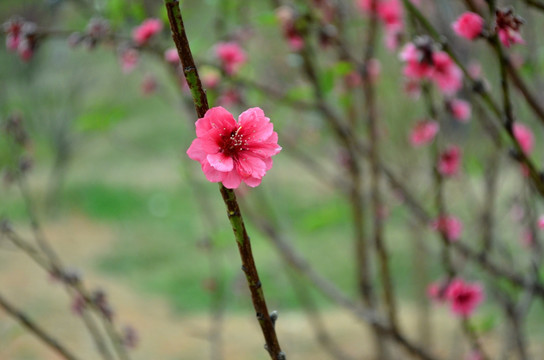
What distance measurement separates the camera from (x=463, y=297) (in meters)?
1.49

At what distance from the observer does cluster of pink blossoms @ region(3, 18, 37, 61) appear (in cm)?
145

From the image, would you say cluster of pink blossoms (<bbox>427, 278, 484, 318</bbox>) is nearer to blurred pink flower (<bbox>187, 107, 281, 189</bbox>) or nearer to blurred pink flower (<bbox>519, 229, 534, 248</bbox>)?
blurred pink flower (<bbox>519, 229, 534, 248</bbox>)

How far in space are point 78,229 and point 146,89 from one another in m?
7.08

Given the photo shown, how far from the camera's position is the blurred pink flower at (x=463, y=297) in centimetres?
147

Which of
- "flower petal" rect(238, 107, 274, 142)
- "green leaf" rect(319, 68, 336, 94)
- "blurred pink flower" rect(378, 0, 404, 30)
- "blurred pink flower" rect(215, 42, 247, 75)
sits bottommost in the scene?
"flower petal" rect(238, 107, 274, 142)

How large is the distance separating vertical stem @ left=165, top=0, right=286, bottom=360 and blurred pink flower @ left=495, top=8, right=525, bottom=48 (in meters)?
0.48

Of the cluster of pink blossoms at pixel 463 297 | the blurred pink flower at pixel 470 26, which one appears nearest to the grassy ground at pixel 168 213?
→ the blurred pink flower at pixel 470 26

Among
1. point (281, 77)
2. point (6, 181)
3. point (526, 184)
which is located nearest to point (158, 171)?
point (281, 77)

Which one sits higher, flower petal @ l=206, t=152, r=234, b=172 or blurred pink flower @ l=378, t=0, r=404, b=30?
blurred pink flower @ l=378, t=0, r=404, b=30

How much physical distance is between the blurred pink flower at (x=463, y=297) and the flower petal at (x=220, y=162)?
1016mm

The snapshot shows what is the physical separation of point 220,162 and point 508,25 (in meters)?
0.49

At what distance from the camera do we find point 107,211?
9.37 m

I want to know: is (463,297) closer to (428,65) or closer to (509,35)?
(428,65)

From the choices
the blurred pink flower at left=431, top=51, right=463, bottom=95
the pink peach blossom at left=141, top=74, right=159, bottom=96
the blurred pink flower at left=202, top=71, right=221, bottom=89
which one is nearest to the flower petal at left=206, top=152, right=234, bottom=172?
the blurred pink flower at left=431, top=51, right=463, bottom=95
